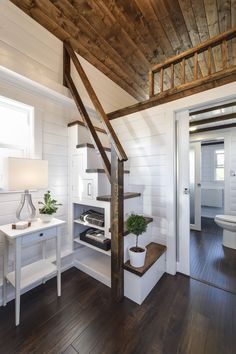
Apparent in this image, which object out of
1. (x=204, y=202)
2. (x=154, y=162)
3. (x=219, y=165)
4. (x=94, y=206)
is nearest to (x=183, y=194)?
(x=154, y=162)

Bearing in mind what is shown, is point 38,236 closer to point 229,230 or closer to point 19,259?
point 19,259

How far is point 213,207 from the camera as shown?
15.8 ft

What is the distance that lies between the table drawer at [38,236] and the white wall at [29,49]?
1.59 m

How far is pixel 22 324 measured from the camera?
4.42 ft

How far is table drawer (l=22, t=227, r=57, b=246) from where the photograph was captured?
1455 mm

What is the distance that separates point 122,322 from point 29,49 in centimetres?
279

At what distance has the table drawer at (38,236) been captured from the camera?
1455 mm

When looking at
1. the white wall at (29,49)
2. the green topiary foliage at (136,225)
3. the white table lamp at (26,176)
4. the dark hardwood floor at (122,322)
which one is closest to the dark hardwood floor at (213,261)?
the dark hardwood floor at (122,322)

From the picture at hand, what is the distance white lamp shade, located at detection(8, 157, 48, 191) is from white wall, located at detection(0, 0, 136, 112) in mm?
938

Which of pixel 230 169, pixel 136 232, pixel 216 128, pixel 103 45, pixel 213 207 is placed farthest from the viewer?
pixel 213 207

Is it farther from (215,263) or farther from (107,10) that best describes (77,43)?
(215,263)

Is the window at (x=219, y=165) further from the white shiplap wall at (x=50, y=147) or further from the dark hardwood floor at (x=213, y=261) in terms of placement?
the white shiplap wall at (x=50, y=147)

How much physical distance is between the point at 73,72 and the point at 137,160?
1.48 metres

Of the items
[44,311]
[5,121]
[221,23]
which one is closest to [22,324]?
[44,311]
